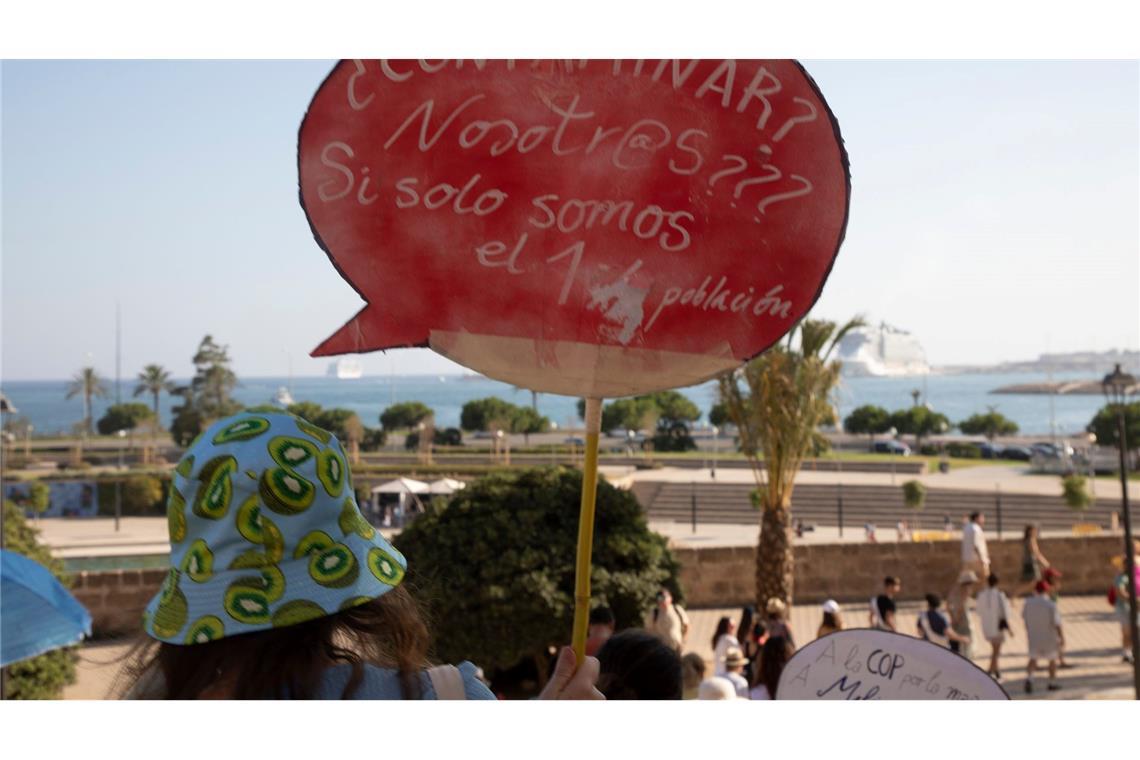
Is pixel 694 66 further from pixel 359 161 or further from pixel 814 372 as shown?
pixel 814 372

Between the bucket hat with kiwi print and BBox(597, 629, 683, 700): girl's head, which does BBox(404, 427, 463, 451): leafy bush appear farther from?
the bucket hat with kiwi print

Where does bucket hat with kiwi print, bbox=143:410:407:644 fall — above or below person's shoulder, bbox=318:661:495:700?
above

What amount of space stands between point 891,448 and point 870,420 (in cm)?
875

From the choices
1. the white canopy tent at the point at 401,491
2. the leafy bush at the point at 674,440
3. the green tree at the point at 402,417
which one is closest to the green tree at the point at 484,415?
the green tree at the point at 402,417

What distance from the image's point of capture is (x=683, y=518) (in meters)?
26.6

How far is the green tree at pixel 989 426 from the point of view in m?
60.6

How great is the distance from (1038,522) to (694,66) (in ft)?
87.0

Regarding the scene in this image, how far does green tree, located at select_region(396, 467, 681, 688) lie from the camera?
8.97m

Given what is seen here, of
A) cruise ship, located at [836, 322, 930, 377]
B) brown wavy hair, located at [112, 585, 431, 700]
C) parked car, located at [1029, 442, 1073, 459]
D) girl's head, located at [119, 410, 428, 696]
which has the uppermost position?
cruise ship, located at [836, 322, 930, 377]

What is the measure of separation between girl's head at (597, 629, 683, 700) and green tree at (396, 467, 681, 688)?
6252 millimetres

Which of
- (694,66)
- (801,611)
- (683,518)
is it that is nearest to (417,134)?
(694,66)

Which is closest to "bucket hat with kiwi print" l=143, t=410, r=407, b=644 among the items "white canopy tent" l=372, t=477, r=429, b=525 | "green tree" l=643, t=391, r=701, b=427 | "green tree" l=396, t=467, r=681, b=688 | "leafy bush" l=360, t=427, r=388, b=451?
"green tree" l=396, t=467, r=681, b=688

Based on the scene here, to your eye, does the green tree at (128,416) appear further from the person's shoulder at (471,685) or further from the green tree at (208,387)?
the person's shoulder at (471,685)

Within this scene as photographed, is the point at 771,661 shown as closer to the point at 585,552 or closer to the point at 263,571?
the point at 585,552
